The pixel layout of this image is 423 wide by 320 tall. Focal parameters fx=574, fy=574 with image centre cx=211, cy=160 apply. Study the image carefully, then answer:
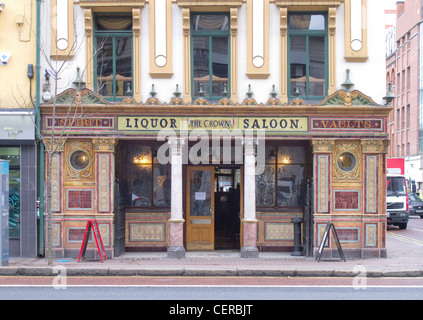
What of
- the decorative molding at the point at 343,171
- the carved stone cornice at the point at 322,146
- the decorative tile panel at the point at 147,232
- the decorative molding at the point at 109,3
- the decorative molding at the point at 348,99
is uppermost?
the decorative molding at the point at 109,3

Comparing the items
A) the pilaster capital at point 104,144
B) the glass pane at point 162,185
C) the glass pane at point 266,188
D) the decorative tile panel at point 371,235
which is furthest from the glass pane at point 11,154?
the decorative tile panel at point 371,235

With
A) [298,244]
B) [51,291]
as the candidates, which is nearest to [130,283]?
[51,291]

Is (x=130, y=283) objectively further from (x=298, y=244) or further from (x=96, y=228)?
(x=298, y=244)

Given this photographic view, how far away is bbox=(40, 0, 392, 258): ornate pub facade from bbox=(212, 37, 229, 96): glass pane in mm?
32

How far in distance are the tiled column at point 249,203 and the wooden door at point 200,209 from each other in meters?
1.68

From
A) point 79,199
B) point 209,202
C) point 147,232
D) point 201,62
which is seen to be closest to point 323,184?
point 209,202

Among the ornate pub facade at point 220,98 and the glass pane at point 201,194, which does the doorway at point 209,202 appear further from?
the ornate pub facade at point 220,98

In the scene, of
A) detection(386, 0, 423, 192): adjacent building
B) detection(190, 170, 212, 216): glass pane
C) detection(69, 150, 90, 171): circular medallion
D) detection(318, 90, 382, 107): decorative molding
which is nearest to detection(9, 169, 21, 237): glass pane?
detection(69, 150, 90, 171): circular medallion

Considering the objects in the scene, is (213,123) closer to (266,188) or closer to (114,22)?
(266,188)

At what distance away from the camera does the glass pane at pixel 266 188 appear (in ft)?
56.7

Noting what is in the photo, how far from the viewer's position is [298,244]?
16266mm

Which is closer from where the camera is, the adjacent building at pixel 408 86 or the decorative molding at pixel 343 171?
the decorative molding at pixel 343 171

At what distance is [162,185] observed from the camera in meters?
17.5

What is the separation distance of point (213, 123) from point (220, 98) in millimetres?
866
